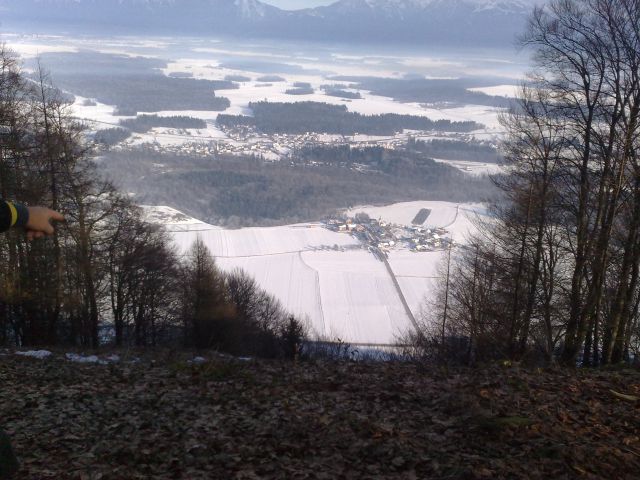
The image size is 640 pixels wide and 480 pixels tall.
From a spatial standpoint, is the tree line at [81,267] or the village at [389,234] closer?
the tree line at [81,267]

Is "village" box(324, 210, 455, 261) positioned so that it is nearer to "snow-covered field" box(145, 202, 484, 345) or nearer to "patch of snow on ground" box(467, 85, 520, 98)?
"snow-covered field" box(145, 202, 484, 345)

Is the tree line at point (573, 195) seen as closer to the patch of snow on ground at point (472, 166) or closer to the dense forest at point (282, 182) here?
the dense forest at point (282, 182)

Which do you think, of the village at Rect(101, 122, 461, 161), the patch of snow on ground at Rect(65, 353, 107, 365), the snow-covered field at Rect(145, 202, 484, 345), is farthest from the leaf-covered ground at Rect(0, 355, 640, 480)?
the village at Rect(101, 122, 461, 161)

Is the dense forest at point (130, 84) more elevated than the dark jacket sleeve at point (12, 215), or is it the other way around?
the dense forest at point (130, 84)

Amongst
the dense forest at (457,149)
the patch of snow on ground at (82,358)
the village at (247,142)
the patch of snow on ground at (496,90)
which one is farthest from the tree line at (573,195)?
the patch of snow on ground at (496,90)

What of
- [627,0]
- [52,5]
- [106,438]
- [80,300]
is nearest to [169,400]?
[106,438]

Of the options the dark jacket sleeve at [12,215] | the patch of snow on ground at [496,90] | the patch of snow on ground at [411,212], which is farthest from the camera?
the patch of snow on ground at [496,90]
